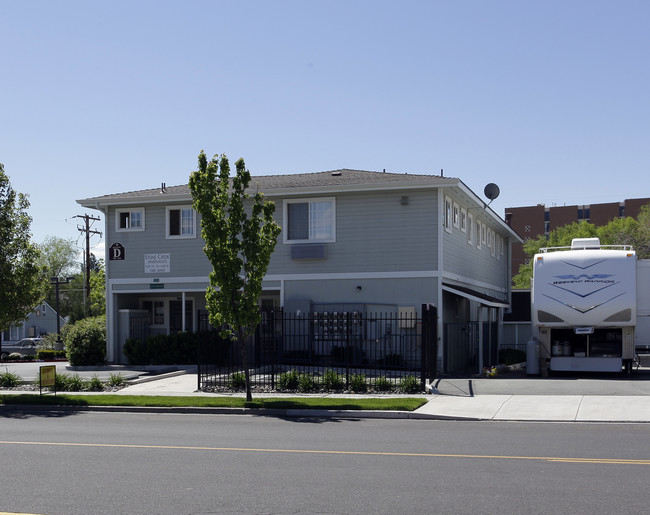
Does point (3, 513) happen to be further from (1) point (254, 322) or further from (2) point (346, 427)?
(1) point (254, 322)

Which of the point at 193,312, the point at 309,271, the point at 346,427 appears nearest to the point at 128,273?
the point at 193,312

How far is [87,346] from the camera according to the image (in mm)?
27172

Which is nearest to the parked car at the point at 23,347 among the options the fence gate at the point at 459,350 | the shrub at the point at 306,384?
the fence gate at the point at 459,350

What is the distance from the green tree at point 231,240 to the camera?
17.2 meters

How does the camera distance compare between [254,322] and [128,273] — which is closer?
[254,322]

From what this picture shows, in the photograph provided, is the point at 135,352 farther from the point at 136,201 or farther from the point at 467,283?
the point at 467,283

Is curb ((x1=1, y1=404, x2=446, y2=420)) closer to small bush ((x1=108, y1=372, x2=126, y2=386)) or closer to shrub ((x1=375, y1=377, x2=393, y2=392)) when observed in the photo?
small bush ((x1=108, y1=372, x2=126, y2=386))

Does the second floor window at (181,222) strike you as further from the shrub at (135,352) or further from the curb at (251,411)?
the curb at (251,411)

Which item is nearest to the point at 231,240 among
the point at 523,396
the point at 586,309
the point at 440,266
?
the point at 523,396

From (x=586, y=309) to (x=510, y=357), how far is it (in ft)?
26.7

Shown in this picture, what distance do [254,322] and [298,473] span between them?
8.76 m

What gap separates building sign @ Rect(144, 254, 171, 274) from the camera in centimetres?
2694

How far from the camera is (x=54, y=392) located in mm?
20156

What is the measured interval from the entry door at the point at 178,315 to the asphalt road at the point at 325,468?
1468 centimetres
